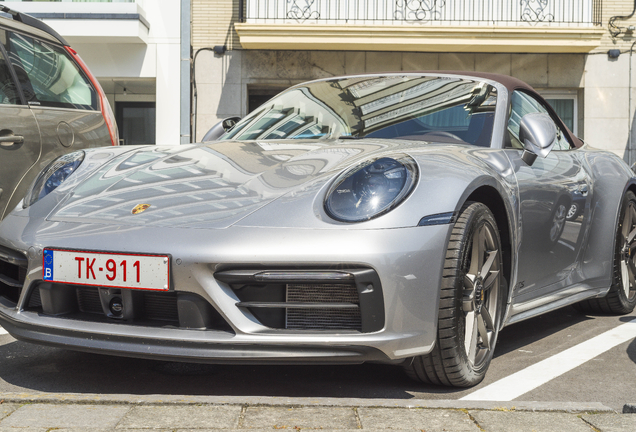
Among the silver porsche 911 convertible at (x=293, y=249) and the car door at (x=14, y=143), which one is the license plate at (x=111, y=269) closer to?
the silver porsche 911 convertible at (x=293, y=249)

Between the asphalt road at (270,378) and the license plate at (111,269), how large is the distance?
445 mm

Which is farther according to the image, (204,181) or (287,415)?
(204,181)

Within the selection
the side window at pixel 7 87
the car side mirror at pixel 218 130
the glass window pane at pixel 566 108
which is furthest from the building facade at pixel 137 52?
the car side mirror at pixel 218 130

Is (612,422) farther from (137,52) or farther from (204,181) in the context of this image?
(137,52)

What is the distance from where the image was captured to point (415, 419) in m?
2.17

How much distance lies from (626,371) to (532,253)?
60 centimetres

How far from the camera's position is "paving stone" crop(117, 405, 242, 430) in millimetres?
2078

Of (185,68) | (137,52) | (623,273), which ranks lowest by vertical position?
(623,273)

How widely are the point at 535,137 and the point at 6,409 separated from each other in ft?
7.65

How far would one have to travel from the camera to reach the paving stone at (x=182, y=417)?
6.82 ft

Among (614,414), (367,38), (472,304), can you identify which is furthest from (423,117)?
(367,38)

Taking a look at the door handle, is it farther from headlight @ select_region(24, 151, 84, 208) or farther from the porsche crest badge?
the porsche crest badge

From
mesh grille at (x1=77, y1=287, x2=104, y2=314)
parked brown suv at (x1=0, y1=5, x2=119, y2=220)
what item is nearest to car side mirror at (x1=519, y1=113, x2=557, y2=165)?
mesh grille at (x1=77, y1=287, x2=104, y2=314)

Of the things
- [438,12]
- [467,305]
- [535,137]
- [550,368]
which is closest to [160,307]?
[467,305]
